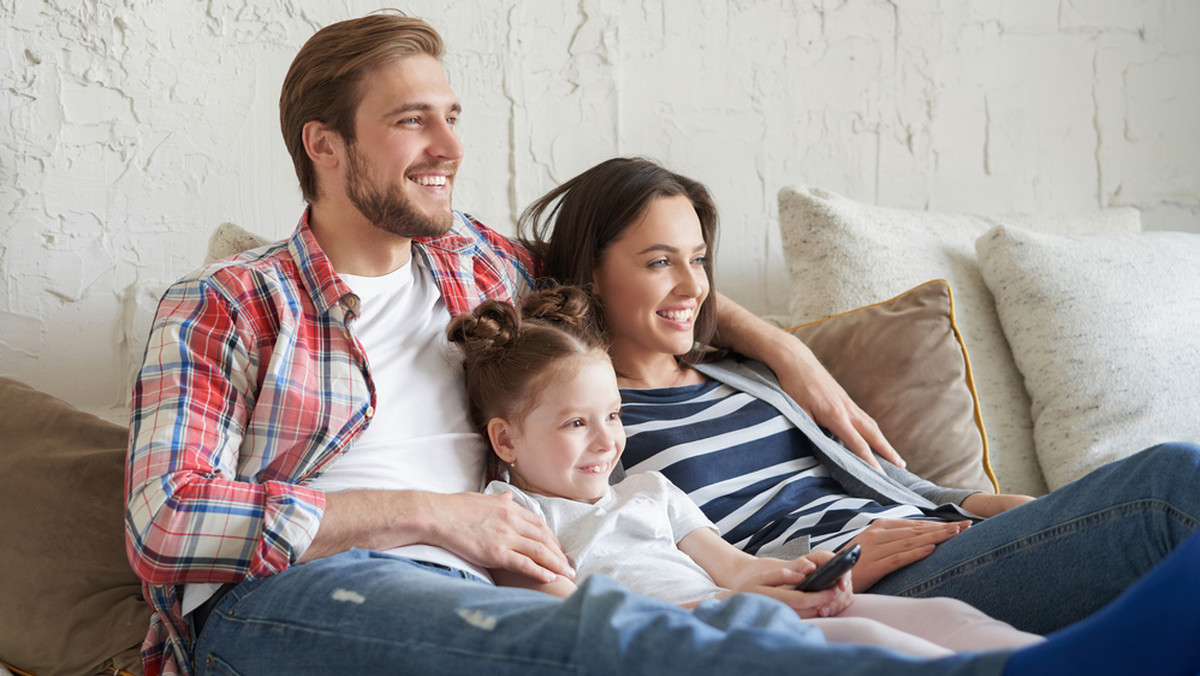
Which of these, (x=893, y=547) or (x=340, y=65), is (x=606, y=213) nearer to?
(x=340, y=65)

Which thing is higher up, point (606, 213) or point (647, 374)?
point (606, 213)

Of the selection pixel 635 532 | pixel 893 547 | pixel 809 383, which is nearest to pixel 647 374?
pixel 809 383

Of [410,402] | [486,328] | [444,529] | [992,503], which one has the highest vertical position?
[486,328]

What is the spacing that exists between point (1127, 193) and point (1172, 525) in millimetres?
1898

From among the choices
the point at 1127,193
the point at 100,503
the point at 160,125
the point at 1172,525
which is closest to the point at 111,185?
the point at 160,125

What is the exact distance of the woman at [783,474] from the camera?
1192mm

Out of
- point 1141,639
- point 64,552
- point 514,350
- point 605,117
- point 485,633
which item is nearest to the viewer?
point 1141,639

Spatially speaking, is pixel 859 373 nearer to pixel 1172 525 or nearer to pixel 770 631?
pixel 1172 525

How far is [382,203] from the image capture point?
1.46m

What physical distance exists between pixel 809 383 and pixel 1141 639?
3.31 ft

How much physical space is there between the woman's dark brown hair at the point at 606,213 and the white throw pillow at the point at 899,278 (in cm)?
30

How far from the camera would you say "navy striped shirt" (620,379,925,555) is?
151 cm

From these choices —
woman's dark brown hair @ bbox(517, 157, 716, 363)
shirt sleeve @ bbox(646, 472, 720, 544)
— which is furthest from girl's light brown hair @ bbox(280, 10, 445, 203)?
Answer: shirt sleeve @ bbox(646, 472, 720, 544)

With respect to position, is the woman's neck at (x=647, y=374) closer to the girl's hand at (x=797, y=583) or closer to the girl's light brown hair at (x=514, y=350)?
the girl's light brown hair at (x=514, y=350)
